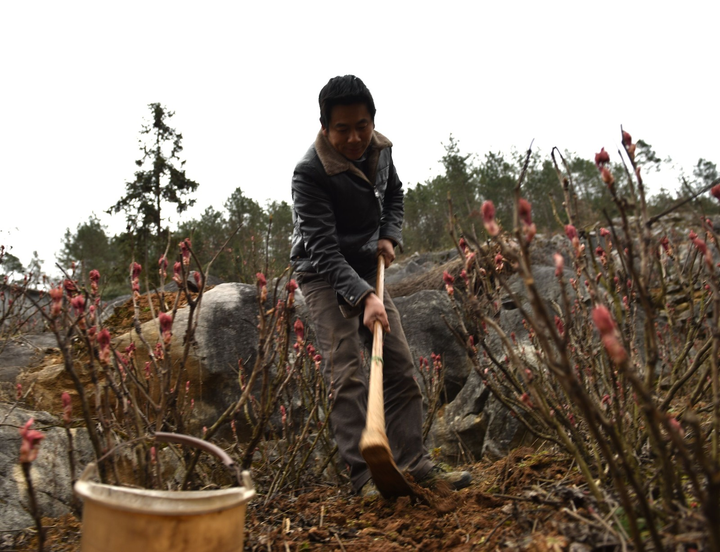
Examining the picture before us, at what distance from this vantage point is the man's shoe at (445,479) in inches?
105

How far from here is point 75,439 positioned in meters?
3.52

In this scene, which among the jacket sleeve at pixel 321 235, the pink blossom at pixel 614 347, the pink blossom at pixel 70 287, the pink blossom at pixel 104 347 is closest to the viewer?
the pink blossom at pixel 614 347

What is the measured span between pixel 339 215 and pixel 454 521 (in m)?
1.75

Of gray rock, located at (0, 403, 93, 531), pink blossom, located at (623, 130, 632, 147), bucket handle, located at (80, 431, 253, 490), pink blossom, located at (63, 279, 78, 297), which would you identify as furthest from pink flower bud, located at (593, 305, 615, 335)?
gray rock, located at (0, 403, 93, 531)

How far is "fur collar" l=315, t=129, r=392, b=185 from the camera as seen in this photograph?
2.96 m

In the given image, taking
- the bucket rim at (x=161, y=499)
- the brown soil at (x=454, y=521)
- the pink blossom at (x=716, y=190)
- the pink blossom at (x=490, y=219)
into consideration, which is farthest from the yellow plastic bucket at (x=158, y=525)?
the pink blossom at (x=716, y=190)

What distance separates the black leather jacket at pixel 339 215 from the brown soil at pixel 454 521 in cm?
101

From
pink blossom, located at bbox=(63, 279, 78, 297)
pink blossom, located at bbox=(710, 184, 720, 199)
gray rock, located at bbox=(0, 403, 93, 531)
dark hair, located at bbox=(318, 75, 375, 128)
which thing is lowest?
gray rock, located at bbox=(0, 403, 93, 531)

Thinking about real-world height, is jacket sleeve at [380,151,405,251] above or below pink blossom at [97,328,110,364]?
above

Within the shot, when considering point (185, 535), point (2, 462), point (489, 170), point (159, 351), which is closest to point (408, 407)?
point (159, 351)

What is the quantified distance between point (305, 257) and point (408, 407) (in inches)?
40.9

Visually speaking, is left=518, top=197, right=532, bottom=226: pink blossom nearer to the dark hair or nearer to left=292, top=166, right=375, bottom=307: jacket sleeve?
left=292, top=166, right=375, bottom=307: jacket sleeve

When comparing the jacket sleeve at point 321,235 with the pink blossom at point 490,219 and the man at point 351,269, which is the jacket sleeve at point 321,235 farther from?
the pink blossom at point 490,219

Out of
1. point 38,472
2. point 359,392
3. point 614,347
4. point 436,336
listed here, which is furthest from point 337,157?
point 436,336
